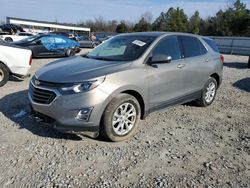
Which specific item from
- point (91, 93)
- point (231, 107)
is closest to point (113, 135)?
point (91, 93)

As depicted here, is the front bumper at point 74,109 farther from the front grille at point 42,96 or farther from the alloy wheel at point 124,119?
the alloy wheel at point 124,119

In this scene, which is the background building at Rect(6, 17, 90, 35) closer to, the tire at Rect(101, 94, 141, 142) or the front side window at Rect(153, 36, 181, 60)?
the front side window at Rect(153, 36, 181, 60)

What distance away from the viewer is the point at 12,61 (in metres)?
7.99

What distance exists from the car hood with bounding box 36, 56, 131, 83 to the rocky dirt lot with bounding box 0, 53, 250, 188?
3.34 ft

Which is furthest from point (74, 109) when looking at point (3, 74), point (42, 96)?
point (3, 74)

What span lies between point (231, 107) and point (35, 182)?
509 cm

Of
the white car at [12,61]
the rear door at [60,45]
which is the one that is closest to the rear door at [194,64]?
the white car at [12,61]

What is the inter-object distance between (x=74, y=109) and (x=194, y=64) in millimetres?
2985

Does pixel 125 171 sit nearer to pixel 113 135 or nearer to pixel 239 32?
pixel 113 135

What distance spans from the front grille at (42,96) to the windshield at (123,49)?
4.34 feet

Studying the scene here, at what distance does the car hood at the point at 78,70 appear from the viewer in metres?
4.22

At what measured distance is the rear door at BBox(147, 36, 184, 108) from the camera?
495cm

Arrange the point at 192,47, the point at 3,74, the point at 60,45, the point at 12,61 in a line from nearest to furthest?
the point at 192,47, the point at 3,74, the point at 12,61, the point at 60,45

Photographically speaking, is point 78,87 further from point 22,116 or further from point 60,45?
point 60,45
